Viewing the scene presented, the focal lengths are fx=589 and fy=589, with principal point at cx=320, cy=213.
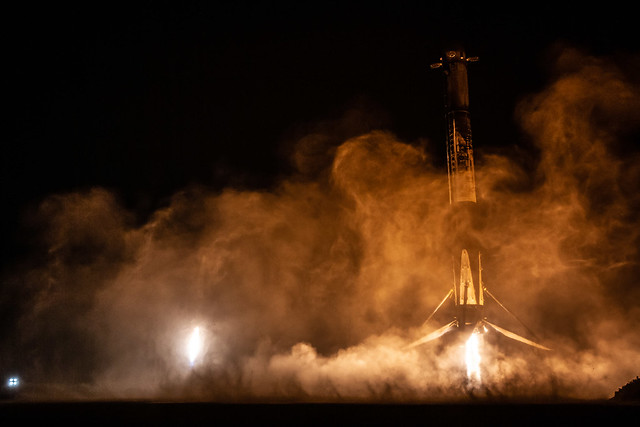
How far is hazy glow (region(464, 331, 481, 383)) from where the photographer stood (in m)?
28.1

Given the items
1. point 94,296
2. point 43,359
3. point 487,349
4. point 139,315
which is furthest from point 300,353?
point 43,359

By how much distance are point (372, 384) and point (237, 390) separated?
708 cm

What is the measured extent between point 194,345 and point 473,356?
16.5 metres

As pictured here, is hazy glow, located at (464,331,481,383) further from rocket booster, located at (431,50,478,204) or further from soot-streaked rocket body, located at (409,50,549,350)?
rocket booster, located at (431,50,478,204)

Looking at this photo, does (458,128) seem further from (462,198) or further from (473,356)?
(473,356)

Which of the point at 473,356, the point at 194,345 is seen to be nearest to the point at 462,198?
the point at 473,356

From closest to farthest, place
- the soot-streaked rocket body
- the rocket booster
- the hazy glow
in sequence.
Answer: the hazy glow < the soot-streaked rocket body < the rocket booster

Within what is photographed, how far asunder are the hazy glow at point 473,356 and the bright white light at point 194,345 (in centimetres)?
1564

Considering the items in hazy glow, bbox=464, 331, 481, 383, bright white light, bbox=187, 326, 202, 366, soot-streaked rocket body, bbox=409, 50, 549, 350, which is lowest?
hazy glow, bbox=464, 331, 481, 383

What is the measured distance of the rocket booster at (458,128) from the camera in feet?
102

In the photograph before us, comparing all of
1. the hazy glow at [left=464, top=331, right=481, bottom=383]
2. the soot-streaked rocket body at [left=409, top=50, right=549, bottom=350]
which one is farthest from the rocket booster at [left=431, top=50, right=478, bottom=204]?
the hazy glow at [left=464, top=331, right=481, bottom=383]

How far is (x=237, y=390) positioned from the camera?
30047 millimetres

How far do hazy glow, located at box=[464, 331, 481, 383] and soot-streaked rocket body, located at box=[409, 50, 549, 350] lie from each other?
15.0 inches

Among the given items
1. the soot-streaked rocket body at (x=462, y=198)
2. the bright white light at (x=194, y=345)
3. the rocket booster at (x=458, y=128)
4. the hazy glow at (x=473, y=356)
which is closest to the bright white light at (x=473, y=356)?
the hazy glow at (x=473, y=356)
